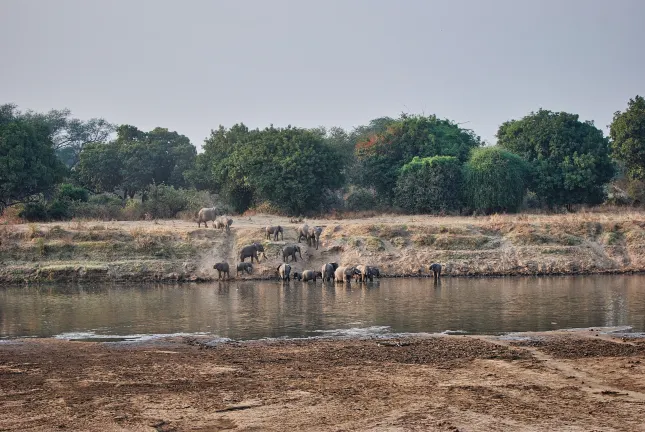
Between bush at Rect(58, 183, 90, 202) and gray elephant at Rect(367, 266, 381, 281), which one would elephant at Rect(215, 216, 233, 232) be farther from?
bush at Rect(58, 183, 90, 202)

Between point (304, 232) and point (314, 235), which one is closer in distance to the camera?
point (314, 235)

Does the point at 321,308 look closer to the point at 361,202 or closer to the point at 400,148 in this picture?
the point at 361,202

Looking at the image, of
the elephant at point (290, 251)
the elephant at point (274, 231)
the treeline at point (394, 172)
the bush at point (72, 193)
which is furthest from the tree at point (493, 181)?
the bush at point (72, 193)

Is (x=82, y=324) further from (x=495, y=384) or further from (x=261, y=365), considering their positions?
(x=495, y=384)

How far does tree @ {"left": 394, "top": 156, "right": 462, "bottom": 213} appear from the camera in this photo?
5181 cm

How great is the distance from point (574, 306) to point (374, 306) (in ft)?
20.7

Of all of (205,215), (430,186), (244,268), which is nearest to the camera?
(244,268)

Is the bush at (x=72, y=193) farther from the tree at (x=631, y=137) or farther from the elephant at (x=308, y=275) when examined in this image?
the tree at (x=631, y=137)

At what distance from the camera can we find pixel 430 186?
51.8 metres

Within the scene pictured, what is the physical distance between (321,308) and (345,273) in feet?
30.9

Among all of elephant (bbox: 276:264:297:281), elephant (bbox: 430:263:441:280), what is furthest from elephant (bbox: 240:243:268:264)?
elephant (bbox: 430:263:441:280)

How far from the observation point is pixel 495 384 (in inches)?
564

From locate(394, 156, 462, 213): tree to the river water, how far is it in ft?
50.2

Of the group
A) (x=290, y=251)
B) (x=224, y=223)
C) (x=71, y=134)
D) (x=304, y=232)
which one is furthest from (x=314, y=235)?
(x=71, y=134)
